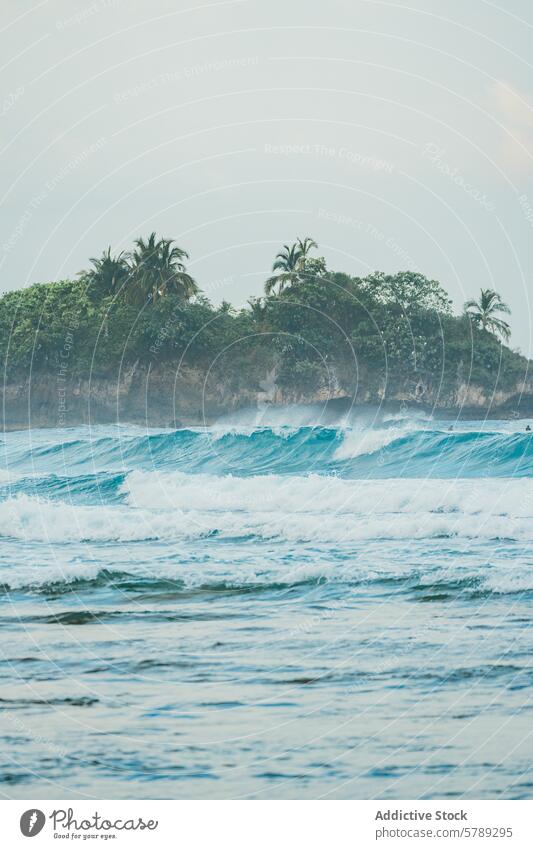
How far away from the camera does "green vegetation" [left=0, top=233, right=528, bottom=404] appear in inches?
3051

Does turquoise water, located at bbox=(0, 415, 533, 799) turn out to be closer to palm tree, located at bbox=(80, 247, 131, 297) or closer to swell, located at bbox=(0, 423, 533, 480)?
swell, located at bbox=(0, 423, 533, 480)

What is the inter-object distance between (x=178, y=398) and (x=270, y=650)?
235 feet

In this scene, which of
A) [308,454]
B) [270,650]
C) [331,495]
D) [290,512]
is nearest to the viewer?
[270,650]

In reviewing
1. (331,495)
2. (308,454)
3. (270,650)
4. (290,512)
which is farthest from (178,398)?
(270,650)

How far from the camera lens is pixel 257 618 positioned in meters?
12.7

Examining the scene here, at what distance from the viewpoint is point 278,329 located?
7819cm

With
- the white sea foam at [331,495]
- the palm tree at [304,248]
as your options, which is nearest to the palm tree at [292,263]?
the palm tree at [304,248]

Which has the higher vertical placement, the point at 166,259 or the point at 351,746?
the point at 166,259

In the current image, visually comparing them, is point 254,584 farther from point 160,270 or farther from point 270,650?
point 160,270

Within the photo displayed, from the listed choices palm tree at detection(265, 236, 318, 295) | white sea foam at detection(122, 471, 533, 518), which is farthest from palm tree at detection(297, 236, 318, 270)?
white sea foam at detection(122, 471, 533, 518)
